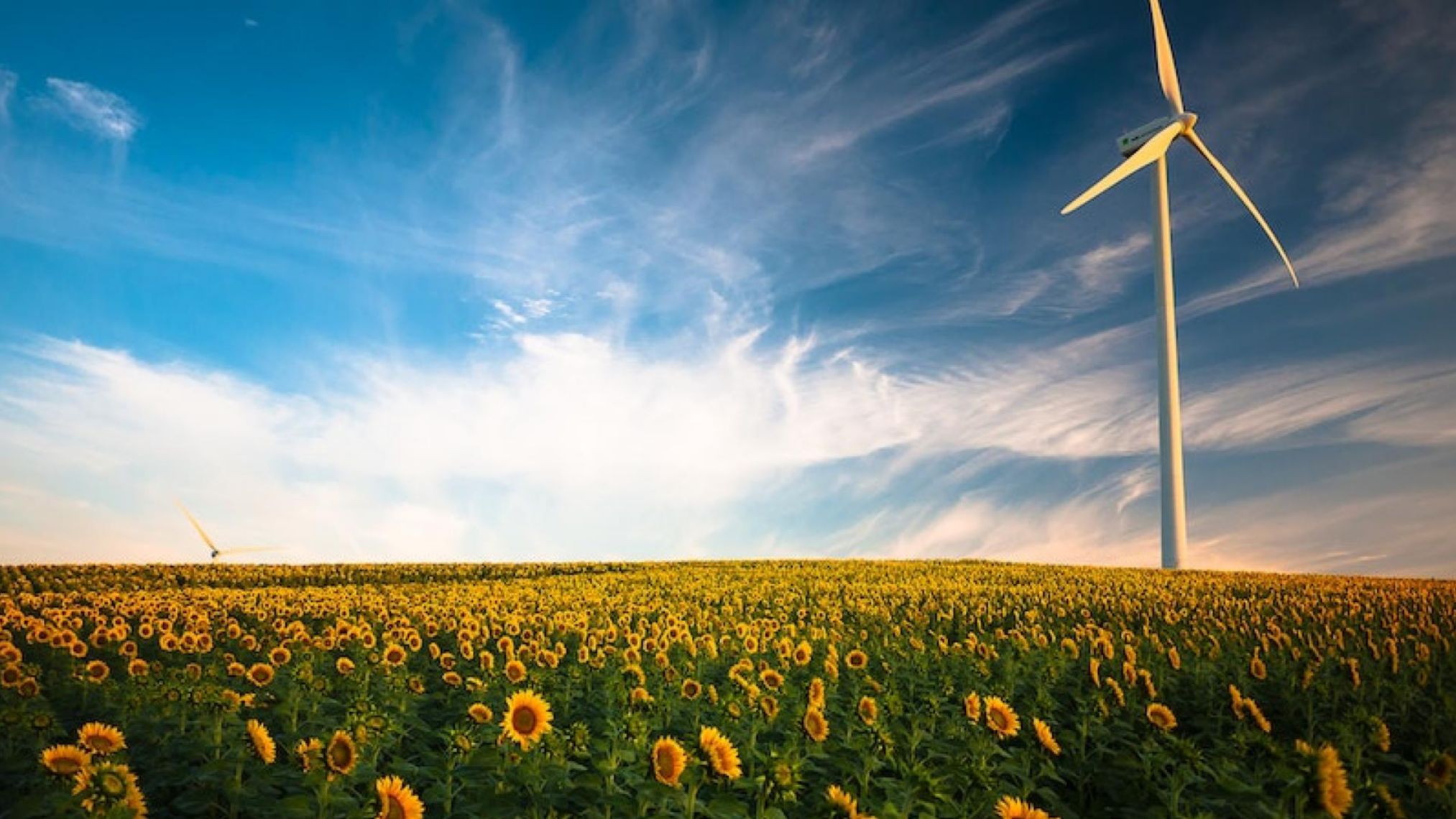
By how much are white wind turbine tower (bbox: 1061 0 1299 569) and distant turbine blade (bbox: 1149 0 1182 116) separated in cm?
4

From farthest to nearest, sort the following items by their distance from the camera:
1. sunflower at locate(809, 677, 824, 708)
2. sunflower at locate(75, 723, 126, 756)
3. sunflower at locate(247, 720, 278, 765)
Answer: sunflower at locate(809, 677, 824, 708)
sunflower at locate(247, 720, 278, 765)
sunflower at locate(75, 723, 126, 756)

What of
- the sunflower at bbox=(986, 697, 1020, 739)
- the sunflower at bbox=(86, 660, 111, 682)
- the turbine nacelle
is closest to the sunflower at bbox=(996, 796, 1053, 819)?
the sunflower at bbox=(986, 697, 1020, 739)

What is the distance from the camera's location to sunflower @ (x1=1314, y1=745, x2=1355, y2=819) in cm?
488

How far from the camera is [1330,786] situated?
4902 mm

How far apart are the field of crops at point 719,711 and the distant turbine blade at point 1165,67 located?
3304cm

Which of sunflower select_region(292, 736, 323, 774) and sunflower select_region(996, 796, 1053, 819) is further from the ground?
sunflower select_region(996, 796, 1053, 819)

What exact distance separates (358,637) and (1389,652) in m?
13.5

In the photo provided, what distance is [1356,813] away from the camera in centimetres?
554

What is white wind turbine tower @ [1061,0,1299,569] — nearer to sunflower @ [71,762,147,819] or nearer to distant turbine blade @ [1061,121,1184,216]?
distant turbine blade @ [1061,121,1184,216]

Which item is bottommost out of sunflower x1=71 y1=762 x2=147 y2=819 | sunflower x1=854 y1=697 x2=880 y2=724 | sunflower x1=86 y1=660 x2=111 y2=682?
sunflower x1=86 y1=660 x2=111 y2=682

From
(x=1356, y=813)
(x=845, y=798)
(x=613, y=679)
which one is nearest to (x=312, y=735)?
(x=613, y=679)

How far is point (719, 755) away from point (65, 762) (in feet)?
11.9

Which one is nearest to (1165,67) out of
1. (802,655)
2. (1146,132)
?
(1146,132)

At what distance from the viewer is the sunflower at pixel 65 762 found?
4.88 meters
